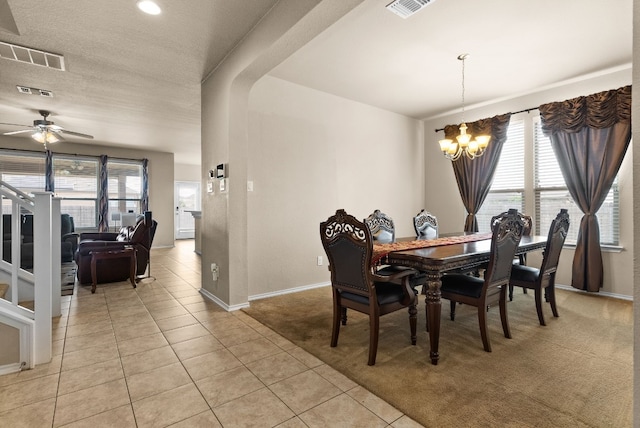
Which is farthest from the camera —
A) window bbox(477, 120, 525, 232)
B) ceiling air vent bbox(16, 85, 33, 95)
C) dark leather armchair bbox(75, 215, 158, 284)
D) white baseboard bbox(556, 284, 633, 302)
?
window bbox(477, 120, 525, 232)

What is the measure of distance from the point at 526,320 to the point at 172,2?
4227 millimetres

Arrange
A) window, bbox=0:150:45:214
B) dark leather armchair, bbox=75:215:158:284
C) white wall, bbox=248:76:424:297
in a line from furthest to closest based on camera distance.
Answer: window, bbox=0:150:45:214
dark leather armchair, bbox=75:215:158:284
white wall, bbox=248:76:424:297

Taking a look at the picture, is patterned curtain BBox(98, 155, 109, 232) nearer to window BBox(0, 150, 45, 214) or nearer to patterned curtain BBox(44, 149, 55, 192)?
patterned curtain BBox(44, 149, 55, 192)

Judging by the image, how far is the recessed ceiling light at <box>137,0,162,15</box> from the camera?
7.88ft

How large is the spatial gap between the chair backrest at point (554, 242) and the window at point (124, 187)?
8.74 meters

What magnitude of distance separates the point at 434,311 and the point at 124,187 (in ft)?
27.9

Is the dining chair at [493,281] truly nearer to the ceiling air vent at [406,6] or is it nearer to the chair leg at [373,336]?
the chair leg at [373,336]

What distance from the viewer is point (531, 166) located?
4520 millimetres

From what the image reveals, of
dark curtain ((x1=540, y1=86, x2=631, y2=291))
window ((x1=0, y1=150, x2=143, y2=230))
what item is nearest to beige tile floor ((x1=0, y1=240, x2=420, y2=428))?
dark curtain ((x1=540, y1=86, x2=631, y2=291))

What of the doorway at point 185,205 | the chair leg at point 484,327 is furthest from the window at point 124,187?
the chair leg at point 484,327

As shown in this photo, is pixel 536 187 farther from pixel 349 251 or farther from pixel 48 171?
pixel 48 171

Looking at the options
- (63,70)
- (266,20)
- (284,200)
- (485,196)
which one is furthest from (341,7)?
(485,196)

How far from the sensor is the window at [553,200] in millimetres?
3873

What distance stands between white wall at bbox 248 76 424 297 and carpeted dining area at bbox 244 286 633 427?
82 centimetres
